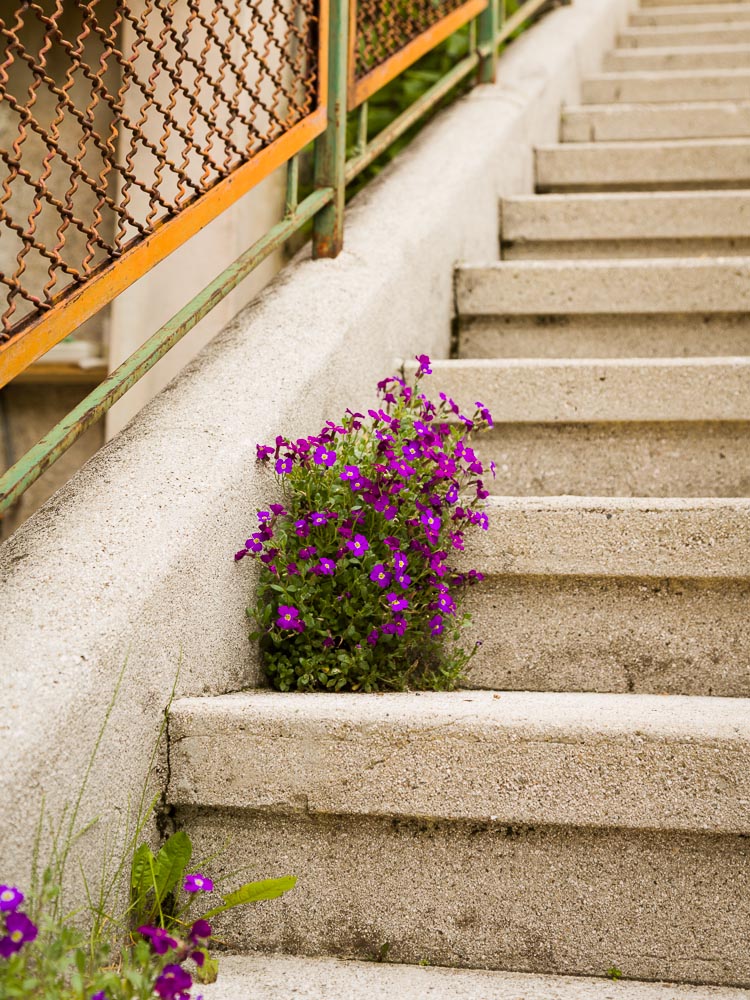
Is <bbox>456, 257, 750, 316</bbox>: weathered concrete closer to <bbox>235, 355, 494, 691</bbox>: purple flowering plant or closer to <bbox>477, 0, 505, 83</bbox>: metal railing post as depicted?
<bbox>235, 355, 494, 691</bbox>: purple flowering plant

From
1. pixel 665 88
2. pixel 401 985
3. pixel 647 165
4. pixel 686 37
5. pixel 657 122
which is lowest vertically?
pixel 401 985

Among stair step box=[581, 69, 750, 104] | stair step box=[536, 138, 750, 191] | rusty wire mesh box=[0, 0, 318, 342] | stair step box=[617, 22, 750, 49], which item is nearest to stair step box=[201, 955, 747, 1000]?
rusty wire mesh box=[0, 0, 318, 342]

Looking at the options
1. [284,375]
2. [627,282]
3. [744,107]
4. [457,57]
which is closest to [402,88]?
[457,57]

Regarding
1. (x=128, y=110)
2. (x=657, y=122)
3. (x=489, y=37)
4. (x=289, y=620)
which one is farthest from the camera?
(x=657, y=122)

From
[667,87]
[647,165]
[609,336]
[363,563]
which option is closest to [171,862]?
[363,563]

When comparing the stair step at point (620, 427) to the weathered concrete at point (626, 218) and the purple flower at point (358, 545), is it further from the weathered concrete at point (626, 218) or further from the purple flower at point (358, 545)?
the weathered concrete at point (626, 218)

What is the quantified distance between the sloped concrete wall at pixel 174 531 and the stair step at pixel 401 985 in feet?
1.00

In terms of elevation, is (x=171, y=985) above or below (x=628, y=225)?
below

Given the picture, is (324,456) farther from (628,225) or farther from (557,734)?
(628,225)

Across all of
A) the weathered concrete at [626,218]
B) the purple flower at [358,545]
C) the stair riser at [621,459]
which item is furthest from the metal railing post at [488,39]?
the purple flower at [358,545]

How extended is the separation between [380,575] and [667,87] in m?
3.87

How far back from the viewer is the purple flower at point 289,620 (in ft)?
5.63

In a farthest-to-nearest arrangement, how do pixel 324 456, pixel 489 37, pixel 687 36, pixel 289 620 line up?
pixel 687 36, pixel 489 37, pixel 324 456, pixel 289 620

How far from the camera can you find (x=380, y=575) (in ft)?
5.76
